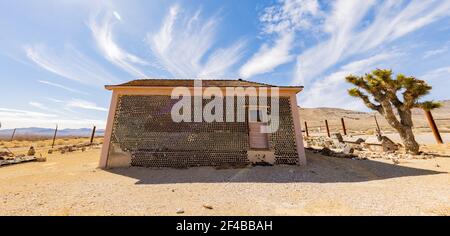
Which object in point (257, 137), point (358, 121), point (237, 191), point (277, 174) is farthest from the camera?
point (358, 121)

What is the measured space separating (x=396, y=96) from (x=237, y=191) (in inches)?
577

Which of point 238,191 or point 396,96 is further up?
point 396,96

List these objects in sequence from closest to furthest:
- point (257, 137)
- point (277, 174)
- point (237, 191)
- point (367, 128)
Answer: point (237, 191) < point (277, 174) < point (257, 137) < point (367, 128)

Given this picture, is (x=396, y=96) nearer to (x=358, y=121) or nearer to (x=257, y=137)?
(x=257, y=137)

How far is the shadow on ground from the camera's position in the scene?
25.8ft

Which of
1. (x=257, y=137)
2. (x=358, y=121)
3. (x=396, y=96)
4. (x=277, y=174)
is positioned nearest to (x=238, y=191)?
(x=277, y=174)

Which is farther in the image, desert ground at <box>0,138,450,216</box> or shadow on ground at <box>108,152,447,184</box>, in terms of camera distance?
shadow on ground at <box>108,152,447,184</box>

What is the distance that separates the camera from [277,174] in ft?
28.4

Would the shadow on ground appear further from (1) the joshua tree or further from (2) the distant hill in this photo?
(2) the distant hill

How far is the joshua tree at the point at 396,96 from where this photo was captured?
13.6 m

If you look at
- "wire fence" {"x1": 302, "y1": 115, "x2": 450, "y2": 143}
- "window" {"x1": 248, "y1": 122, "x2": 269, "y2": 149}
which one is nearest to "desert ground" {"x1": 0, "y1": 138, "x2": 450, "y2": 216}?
"window" {"x1": 248, "y1": 122, "x2": 269, "y2": 149}

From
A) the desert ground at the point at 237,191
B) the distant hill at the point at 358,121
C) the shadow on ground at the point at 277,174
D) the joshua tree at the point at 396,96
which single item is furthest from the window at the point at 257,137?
the distant hill at the point at 358,121
